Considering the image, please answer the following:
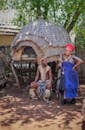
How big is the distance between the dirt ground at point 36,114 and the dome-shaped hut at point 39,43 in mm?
1390

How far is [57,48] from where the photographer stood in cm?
1078

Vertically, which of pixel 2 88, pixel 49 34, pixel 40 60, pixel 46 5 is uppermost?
pixel 46 5

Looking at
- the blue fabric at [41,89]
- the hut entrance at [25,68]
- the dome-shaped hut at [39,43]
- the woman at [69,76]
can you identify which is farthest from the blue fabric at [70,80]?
the hut entrance at [25,68]

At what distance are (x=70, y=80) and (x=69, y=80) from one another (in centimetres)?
3

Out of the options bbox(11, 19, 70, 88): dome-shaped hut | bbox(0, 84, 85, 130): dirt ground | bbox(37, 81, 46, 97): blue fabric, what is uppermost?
bbox(11, 19, 70, 88): dome-shaped hut

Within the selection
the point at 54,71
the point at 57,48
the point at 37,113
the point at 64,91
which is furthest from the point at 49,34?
the point at 37,113

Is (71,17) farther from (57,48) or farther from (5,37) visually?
(5,37)

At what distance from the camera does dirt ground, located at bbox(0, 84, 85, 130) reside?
7438 mm

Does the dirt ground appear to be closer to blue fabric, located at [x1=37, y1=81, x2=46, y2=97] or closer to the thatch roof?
blue fabric, located at [x1=37, y1=81, x2=46, y2=97]

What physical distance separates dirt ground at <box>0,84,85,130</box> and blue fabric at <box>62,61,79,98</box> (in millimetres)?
342

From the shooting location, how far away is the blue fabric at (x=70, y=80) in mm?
9407

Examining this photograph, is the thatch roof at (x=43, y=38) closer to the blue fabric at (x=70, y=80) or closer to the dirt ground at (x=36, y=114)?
the blue fabric at (x=70, y=80)

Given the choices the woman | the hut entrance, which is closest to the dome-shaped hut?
the hut entrance

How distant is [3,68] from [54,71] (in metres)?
1.71
